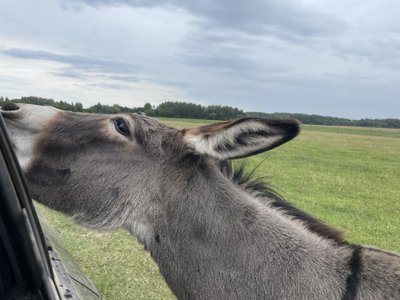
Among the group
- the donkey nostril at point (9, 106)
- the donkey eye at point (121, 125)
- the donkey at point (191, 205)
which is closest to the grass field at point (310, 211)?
the donkey at point (191, 205)

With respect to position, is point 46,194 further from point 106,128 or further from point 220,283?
point 220,283

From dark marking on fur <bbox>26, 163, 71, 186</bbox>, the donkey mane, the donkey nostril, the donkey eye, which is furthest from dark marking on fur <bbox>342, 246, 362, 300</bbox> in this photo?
the donkey nostril

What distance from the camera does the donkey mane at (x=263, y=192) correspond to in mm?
3336

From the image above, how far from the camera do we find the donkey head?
9.99 feet

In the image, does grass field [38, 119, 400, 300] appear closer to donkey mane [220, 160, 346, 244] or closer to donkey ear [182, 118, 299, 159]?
donkey ear [182, 118, 299, 159]

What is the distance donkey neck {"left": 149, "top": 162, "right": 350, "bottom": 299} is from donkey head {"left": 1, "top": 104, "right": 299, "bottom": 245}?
141 mm

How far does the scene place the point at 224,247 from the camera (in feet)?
9.71

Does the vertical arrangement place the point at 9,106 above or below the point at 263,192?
above

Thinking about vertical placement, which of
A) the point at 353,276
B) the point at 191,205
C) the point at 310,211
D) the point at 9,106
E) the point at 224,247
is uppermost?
the point at 9,106

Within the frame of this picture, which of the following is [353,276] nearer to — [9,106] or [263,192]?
[263,192]

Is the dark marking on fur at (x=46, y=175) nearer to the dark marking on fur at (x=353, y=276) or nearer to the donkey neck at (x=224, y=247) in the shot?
the donkey neck at (x=224, y=247)

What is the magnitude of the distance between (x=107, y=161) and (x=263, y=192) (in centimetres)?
115

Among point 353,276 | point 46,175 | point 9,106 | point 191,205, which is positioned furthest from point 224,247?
point 9,106

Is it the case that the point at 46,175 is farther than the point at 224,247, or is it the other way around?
the point at 46,175
